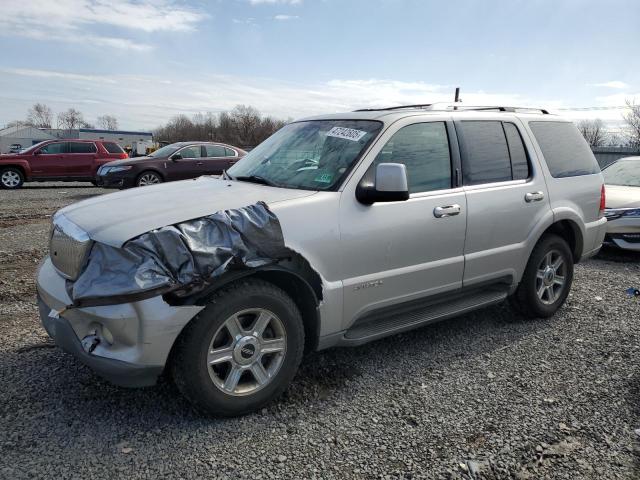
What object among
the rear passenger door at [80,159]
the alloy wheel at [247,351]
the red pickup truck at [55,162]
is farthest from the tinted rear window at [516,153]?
the rear passenger door at [80,159]

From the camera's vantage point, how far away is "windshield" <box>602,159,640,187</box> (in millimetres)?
8578

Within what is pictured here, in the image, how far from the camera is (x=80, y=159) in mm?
16875

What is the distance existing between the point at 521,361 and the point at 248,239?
2400mm

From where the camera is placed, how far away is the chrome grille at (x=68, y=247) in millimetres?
2750

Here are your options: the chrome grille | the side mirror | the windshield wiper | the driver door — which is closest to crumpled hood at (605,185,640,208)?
the driver door

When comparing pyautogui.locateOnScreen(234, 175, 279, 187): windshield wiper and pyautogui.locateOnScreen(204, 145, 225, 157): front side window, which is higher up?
pyautogui.locateOnScreen(234, 175, 279, 187): windshield wiper

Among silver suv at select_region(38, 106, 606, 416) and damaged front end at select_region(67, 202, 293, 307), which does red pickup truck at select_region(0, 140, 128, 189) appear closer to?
silver suv at select_region(38, 106, 606, 416)

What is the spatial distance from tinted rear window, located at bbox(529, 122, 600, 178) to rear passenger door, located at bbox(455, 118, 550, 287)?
0.23 meters

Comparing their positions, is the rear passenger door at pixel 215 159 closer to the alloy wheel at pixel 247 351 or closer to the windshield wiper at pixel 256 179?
the windshield wiper at pixel 256 179

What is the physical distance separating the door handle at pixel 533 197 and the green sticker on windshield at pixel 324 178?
190 centimetres

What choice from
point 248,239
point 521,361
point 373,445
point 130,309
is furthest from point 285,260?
point 521,361

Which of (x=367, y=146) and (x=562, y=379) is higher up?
(x=367, y=146)

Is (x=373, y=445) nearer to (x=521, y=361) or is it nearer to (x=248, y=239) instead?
(x=248, y=239)

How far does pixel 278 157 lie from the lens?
389 centimetres
